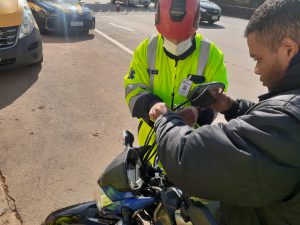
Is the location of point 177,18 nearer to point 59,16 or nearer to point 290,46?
point 290,46

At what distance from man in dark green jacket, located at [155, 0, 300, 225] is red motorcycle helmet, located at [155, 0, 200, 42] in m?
0.81

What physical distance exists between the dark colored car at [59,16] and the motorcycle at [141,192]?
10.0 m

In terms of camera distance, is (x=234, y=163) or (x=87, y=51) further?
(x=87, y=51)

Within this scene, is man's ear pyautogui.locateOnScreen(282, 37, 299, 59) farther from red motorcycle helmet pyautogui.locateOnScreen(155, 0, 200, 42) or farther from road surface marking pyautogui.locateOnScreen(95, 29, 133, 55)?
road surface marking pyautogui.locateOnScreen(95, 29, 133, 55)

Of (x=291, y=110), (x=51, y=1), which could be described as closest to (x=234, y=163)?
(x=291, y=110)

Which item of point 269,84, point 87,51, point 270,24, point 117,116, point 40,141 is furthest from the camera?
point 87,51

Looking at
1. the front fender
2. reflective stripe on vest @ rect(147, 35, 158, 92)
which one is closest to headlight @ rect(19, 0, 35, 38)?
reflective stripe on vest @ rect(147, 35, 158, 92)

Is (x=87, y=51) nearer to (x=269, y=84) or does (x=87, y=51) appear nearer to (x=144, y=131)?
(x=144, y=131)

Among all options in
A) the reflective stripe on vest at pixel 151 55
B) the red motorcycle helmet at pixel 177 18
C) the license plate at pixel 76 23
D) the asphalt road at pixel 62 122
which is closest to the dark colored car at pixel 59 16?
the license plate at pixel 76 23

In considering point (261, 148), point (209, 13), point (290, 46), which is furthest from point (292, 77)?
point (209, 13)

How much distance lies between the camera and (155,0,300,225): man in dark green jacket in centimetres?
123

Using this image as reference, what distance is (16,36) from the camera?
6.78 metres

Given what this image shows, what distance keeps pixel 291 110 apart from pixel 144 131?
162 cm

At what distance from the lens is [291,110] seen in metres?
1.24
